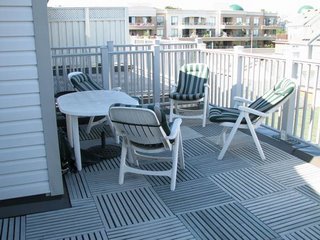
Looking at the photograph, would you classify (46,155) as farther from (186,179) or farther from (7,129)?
(186,179)

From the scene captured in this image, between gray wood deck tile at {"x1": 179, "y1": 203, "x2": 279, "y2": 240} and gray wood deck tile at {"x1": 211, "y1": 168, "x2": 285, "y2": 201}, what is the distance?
261 mm

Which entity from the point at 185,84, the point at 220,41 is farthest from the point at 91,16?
the point at 220,41

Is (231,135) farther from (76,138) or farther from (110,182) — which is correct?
(76,138)

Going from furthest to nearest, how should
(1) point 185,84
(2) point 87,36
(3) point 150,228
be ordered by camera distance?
(2) point 87,36
(1) point 185,84
(3) point 150,228

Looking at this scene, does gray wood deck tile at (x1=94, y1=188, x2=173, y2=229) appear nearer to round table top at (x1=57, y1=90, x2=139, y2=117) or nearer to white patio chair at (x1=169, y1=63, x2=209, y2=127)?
round table top at (x1=57, y1=90, x2=139, y2=117)

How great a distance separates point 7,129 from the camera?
9.23 feet

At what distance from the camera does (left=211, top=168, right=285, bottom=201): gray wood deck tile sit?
10.4 ft

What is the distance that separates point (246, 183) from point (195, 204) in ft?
2.28

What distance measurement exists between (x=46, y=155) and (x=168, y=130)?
44.4 inches

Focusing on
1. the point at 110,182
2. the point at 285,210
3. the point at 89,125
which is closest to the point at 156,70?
the point at 89,125

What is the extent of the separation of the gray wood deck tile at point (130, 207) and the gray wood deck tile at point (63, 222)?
88 mm

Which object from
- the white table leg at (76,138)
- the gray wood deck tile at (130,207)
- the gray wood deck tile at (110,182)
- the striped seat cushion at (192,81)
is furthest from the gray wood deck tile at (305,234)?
the striped seat cushion at (192,81)

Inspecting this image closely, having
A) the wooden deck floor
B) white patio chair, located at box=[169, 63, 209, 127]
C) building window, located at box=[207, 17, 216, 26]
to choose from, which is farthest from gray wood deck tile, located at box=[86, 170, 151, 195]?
building window, located at box=[207, 17, 216, 26]

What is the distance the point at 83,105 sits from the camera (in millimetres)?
3732
